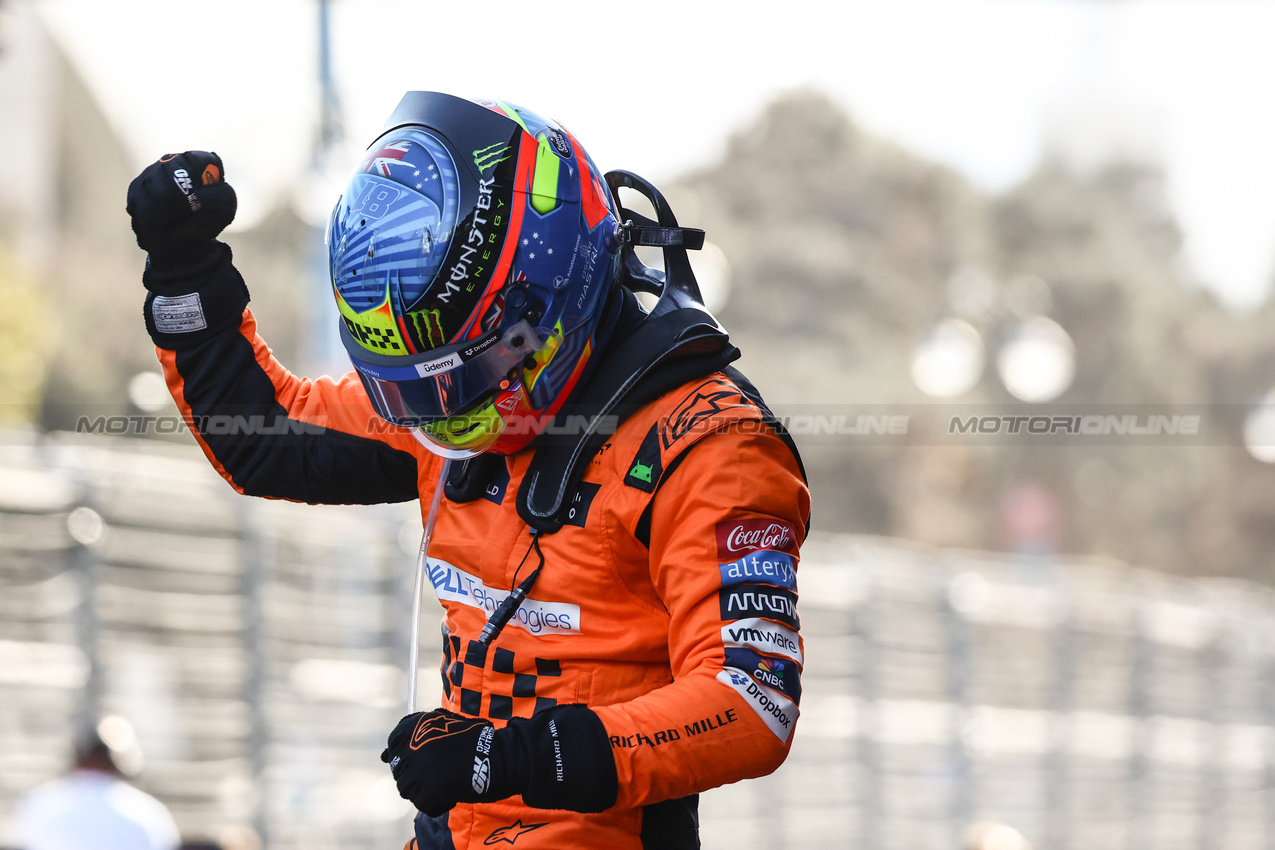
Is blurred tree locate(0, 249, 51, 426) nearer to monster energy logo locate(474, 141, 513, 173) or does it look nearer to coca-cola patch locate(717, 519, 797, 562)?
monster energy logo locate(474, 141, 513, 173)

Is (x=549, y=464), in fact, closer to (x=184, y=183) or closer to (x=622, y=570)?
(x=622, y=570)

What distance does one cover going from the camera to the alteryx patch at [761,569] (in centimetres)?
189

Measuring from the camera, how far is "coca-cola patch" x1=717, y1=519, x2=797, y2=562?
1909 millimetres

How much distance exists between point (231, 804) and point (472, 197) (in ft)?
16.2

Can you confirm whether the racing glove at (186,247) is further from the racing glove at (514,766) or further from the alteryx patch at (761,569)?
the alteryx patch at (761,569)

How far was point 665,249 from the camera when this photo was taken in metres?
2.31

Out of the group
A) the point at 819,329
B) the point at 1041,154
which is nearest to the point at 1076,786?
the point at 819,329

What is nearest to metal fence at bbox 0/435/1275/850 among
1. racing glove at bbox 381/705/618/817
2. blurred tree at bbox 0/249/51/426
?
racing glove at bbox 381/705/618/817

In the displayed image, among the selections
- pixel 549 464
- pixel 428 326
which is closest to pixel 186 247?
pixel 428 326

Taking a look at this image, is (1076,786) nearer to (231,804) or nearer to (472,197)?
(231,804)

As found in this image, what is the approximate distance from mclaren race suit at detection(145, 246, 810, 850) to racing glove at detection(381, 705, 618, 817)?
0.13 ft

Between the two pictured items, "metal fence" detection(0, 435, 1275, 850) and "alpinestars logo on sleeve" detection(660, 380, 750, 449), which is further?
"metal fence" detection(0, 435, 1275, 850)

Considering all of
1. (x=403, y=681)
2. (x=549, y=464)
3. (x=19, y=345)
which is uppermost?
(x=19, y=345)

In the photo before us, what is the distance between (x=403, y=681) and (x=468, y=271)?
4699mm
